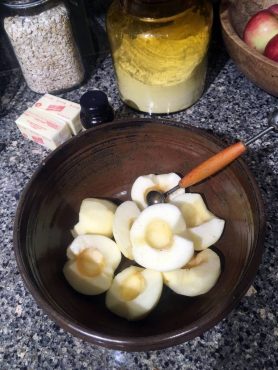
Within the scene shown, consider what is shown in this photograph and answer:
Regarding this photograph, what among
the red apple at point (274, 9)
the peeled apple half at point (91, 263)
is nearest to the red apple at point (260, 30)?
the red apple at point (274, 9)

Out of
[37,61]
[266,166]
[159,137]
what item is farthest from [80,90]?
[266,166]

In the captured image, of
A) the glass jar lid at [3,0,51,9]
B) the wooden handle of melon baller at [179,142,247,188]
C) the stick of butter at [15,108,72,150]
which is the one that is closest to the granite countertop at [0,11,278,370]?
the stick of butter at [15,108,72,150]

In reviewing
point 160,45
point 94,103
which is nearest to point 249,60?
point 160,45

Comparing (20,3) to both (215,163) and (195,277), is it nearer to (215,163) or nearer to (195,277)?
(215,163)

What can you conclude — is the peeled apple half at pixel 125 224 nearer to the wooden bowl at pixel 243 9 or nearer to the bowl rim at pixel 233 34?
the bowl rim at pixel 233 34

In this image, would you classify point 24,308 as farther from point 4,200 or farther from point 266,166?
point 266,166
